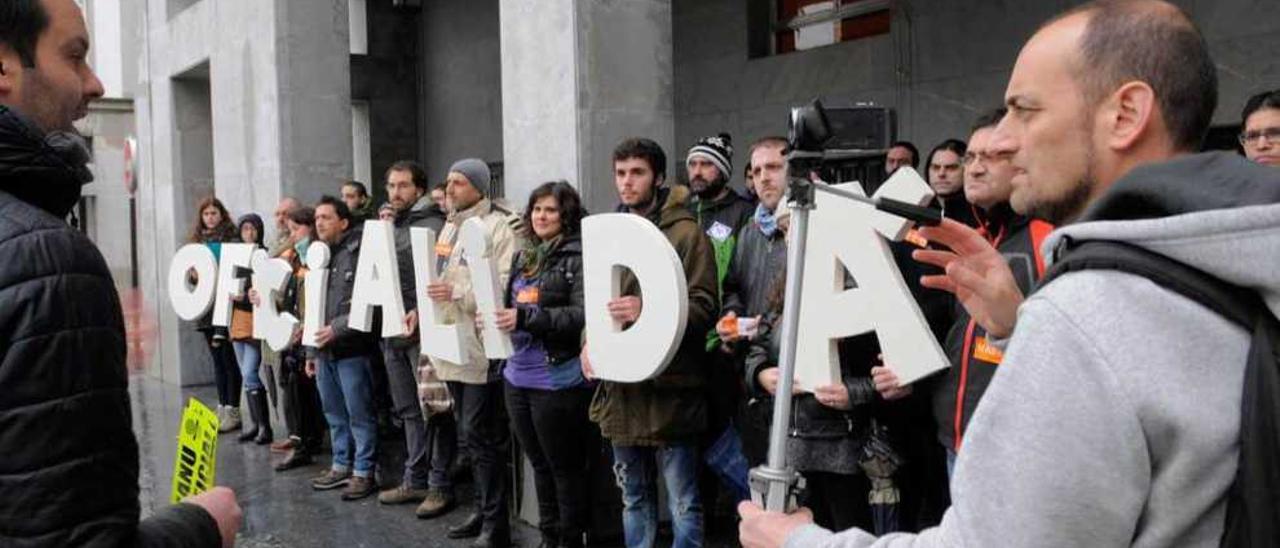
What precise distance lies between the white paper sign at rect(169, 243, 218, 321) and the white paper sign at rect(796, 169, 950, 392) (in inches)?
246

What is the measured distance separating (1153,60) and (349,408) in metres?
6.49

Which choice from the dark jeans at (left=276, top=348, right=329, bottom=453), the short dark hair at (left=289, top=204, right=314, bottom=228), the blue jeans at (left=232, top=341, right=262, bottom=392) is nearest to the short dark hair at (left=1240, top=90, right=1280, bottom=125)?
the short dark hair at (left=289, top=204, right=314, bottom=228)

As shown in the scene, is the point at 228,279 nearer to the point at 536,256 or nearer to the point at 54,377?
the point at 536,256

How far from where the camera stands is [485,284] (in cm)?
570

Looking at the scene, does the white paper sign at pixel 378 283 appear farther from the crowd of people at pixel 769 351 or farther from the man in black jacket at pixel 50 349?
the man in black jacket at pixel 50 349

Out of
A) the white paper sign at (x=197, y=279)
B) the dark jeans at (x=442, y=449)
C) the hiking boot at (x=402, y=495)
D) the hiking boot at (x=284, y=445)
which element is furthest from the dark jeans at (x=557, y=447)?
the white paper sign at (x=197, y=279)

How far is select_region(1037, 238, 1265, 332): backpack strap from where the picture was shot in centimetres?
126

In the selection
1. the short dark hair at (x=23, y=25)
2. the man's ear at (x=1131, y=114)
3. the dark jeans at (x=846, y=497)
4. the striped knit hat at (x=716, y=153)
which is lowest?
the dark jeans at (x=846, y=497)

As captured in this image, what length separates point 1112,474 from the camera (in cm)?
124

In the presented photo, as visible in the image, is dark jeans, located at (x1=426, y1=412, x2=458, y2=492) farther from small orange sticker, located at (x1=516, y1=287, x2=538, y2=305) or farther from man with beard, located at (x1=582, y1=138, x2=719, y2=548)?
man with beard, located at (x1=582, y1=138, x2=719, y2=548)

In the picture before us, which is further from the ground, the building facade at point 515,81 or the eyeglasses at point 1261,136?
the building facade at point 515,81

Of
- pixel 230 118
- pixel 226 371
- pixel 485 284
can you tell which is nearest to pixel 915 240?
pixel 485 284

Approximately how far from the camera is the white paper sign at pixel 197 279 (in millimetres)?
8992

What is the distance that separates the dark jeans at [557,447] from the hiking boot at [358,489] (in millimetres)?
1983
